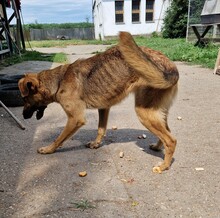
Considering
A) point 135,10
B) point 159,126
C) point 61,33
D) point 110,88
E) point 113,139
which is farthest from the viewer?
point 61,33

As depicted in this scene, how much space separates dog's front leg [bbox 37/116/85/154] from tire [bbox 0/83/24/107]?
2.26 meters

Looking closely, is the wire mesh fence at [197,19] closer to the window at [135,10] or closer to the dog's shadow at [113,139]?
the dog's shadow at [113,139]

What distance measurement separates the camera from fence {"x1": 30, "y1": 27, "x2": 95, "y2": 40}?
155 feet

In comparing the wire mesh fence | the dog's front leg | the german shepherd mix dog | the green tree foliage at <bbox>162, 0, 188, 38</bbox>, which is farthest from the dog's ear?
the green tree foliage at <bbox>162, 0, 188, 38</bbox>

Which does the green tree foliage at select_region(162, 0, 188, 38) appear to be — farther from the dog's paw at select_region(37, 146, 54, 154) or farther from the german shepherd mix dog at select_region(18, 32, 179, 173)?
the dog's paw at select_region(37, 146, 54, 154)

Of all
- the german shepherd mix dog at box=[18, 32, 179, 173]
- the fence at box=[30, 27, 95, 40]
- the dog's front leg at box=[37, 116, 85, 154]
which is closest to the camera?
the german shepherd mix dog at box=[18, 32, 179, 173]

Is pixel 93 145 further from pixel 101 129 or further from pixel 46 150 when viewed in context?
pixel 46 150

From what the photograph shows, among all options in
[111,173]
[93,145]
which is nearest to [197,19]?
[93,145]

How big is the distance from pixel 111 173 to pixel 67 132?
2.72 ft

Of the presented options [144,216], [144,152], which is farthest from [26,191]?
[144,152]

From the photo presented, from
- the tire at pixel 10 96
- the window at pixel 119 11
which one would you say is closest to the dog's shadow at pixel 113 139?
the tire at pixel 10 96

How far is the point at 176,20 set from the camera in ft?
88.2

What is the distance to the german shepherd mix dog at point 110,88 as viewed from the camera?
9.39ft

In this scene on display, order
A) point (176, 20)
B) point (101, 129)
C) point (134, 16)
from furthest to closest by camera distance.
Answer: point (134, 16) → point (176, 20) → point (101, 129)
